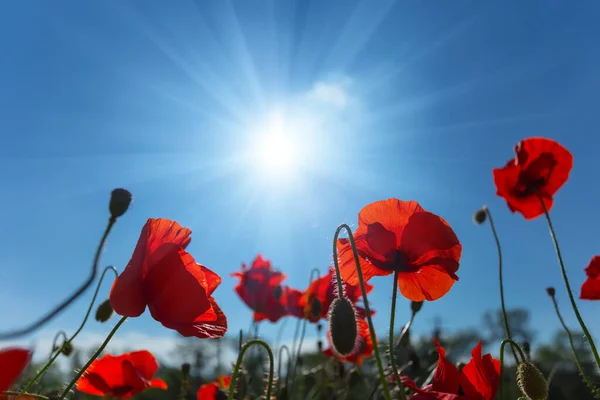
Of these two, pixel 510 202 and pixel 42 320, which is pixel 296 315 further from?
pixel 42 320

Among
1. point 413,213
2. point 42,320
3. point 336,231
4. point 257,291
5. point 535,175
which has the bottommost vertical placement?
point 42,320

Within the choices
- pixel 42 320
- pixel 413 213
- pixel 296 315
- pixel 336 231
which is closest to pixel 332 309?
pixel 336 231

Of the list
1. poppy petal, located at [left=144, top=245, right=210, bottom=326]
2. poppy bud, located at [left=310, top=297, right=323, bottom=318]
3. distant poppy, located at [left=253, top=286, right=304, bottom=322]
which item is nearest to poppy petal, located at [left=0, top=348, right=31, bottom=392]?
poppy petal, located at [left=144, top=245, right=210, bottom=326]

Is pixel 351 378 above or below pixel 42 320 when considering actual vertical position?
above

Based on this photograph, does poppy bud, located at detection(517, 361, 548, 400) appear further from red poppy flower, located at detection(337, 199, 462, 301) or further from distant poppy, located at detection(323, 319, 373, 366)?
distant poppy, located at detection(323, 319, 373, 366)

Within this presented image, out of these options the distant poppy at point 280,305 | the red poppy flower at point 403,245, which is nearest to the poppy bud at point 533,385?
the red poppy flower at point 403,245

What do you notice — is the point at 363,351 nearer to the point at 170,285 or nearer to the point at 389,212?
the point at 389,212
